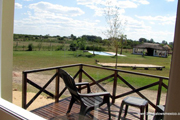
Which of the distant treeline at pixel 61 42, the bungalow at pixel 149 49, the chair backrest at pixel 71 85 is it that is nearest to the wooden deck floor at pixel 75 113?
the chair backrest at pixel 71 85

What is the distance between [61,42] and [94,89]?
1.27m

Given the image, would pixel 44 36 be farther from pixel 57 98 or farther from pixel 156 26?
pixel 156 26

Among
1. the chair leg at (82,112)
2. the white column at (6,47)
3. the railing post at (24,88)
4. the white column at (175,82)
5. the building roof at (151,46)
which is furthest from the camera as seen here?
the railing post at (24,88)

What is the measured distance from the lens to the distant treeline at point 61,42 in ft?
9.47

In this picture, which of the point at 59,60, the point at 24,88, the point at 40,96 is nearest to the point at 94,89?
the point at 59,60

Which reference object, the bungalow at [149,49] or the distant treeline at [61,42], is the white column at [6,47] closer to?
the distant treeline at [61,42]

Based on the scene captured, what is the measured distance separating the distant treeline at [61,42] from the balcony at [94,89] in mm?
474

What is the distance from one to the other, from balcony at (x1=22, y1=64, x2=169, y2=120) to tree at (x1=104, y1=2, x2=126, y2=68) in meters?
0.89

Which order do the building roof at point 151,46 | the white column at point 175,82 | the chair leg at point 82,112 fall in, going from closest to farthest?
1. the white column at point 175,82
2. the building roof at point 151,46
3. the chair leg at point 82,112

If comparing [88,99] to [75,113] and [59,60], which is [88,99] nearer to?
[75,113]

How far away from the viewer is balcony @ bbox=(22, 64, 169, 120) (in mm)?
2711

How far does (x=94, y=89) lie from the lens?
353 centimetres

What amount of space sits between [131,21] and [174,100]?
5.90 ft

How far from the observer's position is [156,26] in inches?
73.3
